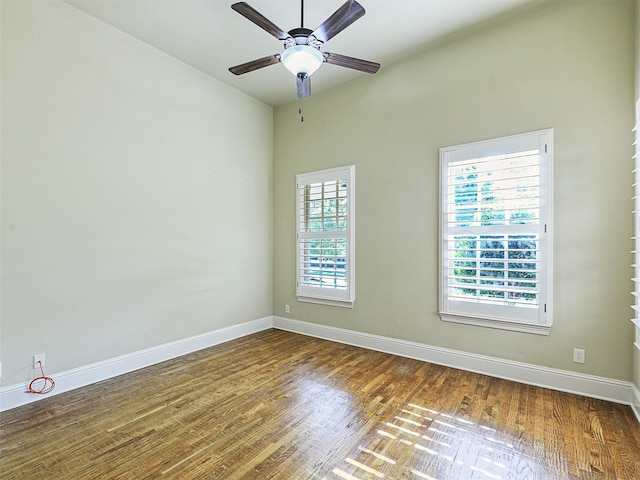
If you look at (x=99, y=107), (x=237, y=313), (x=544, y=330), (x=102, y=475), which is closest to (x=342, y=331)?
(x=237, y=313)

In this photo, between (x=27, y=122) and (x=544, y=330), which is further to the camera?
(x=544, y=330)

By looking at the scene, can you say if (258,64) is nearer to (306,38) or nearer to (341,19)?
(306,38)

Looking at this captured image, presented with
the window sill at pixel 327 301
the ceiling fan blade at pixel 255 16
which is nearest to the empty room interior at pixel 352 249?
the ceiling fan blade at pixel 255 16

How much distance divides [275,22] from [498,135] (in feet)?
7.59

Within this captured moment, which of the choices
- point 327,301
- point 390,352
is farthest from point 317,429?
point 327,301

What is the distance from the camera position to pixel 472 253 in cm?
310

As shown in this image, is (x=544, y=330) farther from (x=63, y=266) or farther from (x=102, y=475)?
(x=63, y=266)

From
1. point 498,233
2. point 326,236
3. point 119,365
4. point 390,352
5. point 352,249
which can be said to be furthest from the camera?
point 326,236

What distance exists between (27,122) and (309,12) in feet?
8.13

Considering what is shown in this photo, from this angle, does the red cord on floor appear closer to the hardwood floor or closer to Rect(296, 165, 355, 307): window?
the hardwood floor

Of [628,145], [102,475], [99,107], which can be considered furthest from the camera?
[99,107]

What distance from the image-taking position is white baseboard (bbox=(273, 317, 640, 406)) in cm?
256

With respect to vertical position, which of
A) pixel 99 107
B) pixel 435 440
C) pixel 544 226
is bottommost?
pixel 435 440

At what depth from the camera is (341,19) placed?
81.9 inches
